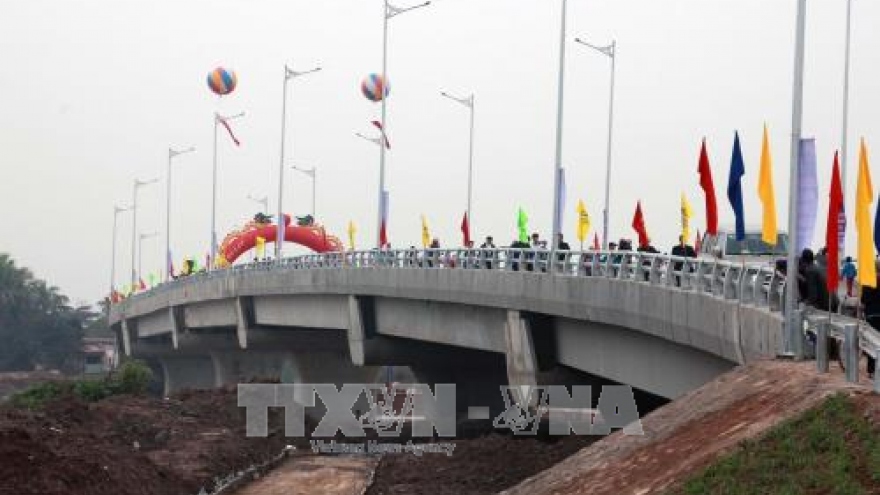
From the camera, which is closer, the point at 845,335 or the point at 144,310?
the point at 845,335

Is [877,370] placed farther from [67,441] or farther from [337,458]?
[337,458]

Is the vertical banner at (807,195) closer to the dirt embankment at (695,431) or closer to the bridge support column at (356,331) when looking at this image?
the dirt embankment at (695,431)

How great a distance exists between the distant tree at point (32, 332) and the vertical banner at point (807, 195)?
462ft

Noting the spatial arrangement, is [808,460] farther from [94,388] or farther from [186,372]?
[186,372]

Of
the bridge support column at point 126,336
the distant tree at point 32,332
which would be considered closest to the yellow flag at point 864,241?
the bridge support column at point 126,336

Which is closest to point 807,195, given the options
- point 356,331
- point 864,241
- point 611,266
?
point 864,241

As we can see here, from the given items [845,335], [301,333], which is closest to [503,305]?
[845,335]

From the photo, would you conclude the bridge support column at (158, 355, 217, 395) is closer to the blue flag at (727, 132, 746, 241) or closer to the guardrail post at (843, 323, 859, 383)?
the blue flag at (727, 132, 746, 241)

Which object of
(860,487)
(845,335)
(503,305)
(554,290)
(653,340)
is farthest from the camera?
(503,305)

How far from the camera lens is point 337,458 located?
52.5 m

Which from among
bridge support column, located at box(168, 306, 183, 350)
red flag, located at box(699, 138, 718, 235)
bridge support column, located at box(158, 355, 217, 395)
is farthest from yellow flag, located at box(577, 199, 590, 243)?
bridge support column, located at box(158, 355, 217, 395)

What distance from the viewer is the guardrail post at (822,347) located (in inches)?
840

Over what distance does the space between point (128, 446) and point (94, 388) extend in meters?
26.4

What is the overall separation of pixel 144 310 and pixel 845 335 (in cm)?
9397
